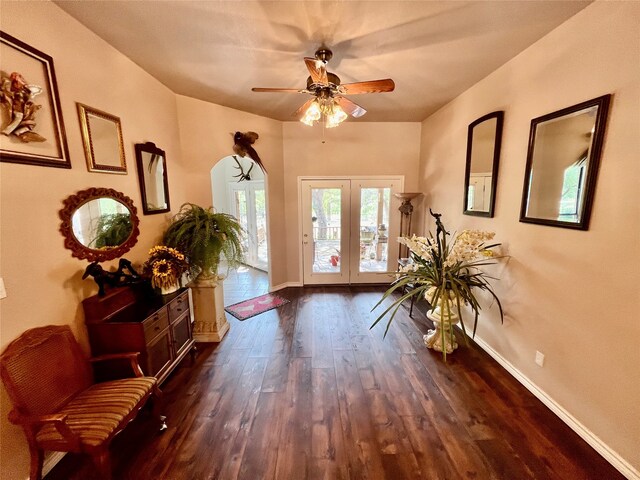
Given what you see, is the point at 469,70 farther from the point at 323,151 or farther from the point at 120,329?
the point at 120,329

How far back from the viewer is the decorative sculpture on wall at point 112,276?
176 centimetres

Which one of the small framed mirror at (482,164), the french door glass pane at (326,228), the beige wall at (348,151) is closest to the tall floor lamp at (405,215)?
the beige wall at (348,151)

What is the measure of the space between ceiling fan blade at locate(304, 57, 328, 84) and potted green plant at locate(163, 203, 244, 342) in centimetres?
158

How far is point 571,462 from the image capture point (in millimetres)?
1550

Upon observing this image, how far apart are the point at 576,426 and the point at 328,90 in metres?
3.09

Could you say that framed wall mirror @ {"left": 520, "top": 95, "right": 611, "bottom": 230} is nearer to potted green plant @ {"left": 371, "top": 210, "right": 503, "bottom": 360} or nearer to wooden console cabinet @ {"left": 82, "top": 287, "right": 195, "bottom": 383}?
potted green plant @ {"left": 371, "top": 210, "right": 503, "bottom": 360}

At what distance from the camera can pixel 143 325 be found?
5.87 feet

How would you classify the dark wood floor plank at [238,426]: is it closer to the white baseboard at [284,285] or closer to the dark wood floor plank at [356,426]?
the dark wood floor plank at [356,426]

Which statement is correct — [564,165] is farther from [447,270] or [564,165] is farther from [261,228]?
[261,228]

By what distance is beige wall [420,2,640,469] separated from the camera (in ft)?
4.74

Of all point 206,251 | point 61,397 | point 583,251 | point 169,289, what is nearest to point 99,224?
point 169,289

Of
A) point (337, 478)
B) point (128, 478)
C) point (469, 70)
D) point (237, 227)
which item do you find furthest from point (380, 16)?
point (128, 478)

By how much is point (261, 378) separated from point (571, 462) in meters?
2.22

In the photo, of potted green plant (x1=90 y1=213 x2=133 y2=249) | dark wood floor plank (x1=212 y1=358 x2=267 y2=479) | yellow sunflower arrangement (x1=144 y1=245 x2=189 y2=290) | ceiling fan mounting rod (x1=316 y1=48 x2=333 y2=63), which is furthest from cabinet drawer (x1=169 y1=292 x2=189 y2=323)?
ceiling fan mounting rod (x1=316 y1=48 x2=333 y2=63)
